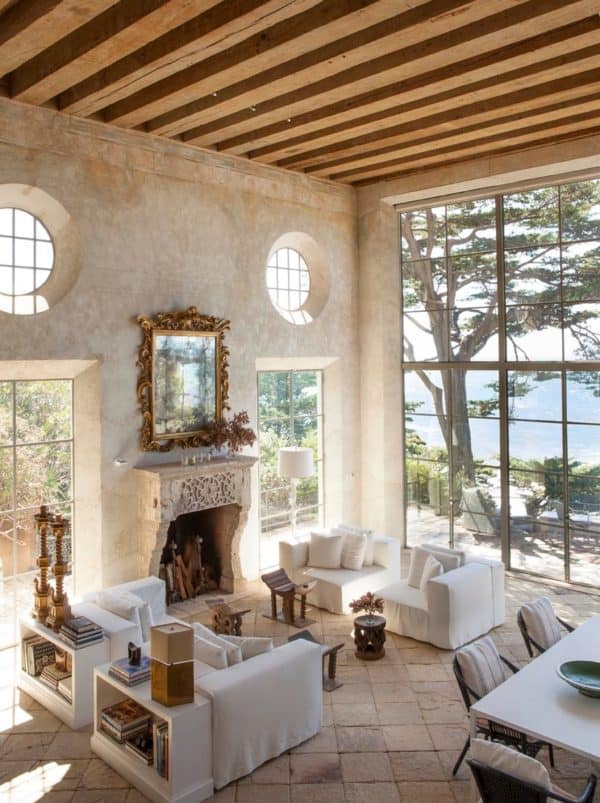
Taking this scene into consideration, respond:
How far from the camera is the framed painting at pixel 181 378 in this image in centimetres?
870

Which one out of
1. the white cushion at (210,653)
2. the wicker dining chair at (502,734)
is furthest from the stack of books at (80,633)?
the wicker dining chair at (502,734)

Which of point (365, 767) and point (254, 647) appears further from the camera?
point (254, 647)

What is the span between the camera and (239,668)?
5445 mm

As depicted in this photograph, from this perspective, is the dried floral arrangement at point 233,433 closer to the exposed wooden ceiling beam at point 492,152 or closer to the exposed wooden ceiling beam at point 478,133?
the exposed wooden ceiling beam at point 478,133

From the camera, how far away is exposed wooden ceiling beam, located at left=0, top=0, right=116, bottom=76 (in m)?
5.50

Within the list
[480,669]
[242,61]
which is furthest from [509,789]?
[242,61]

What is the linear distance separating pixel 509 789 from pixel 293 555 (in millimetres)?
5604

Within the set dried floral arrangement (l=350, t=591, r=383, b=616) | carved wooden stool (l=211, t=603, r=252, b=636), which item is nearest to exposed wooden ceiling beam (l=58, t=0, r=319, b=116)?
carved wooden stool (l=211, t=603, r=252, b=636)

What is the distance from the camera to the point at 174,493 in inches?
337

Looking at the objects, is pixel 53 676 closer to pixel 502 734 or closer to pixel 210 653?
pixel 210 653

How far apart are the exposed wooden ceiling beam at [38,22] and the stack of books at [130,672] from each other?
5.14m

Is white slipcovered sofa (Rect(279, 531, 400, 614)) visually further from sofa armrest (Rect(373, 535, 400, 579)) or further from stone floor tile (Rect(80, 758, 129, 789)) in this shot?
stone floor tile (Rect(80, 758, 129, 789))

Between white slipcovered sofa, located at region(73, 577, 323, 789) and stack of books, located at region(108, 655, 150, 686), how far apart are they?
39 cm

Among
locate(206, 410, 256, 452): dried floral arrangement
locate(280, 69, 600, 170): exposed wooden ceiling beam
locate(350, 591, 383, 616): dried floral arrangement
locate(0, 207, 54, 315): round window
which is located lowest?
locate(350, 591, 383, 616): dried floral arrangement
